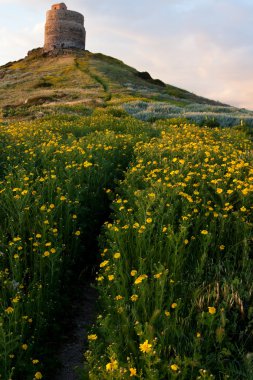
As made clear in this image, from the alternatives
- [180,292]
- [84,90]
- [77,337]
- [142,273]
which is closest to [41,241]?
[77,337]

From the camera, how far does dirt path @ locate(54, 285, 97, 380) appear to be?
440 cm

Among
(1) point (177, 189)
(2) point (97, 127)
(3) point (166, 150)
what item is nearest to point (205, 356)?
(1) point (177, 189)

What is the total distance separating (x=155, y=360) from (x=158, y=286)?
0.88 metres

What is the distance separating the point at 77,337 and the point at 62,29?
83.7 metres

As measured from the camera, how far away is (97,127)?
16141 millimetres

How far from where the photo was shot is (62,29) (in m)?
81.0

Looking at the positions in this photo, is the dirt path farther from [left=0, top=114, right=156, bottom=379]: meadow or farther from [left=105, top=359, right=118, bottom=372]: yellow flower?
[left=105, top=359, right=118, bottom=372]: yellow flower

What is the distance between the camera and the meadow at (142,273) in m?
3.61

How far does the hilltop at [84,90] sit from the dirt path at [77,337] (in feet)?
51.6

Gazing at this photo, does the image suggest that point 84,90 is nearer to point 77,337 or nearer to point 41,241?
point 41,241

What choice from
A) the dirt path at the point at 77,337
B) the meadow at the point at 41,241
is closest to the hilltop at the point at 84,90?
the meadow at the point at 41,241

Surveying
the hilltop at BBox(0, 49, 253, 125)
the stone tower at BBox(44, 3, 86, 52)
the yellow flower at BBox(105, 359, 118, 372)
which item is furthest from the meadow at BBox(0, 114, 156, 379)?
the stone tower at BBox(44, 3, 86, 52)

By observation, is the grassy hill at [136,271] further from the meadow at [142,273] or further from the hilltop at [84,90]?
the hilltop at [84,90]

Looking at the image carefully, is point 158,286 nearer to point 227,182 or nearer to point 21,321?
point 21,321
